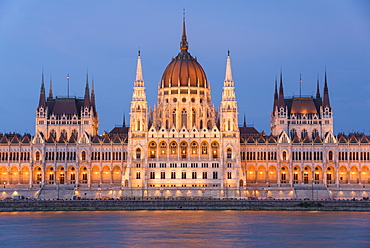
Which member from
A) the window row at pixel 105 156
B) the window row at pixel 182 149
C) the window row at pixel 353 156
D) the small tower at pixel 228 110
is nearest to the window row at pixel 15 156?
the window row at pixel 105 156

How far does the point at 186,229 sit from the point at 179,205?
116 feet

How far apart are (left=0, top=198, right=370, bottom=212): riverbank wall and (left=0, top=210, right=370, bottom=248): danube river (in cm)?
599

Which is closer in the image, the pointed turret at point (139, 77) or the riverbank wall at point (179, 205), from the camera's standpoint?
the riverbank wall at point (179, 205)

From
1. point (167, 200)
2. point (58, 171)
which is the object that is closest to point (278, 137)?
point (167, 200)

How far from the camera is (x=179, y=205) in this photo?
17050cm

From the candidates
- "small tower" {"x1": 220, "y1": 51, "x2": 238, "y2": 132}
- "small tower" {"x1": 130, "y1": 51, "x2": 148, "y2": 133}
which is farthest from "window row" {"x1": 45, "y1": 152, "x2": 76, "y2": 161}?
"small tower" {"x1": 220, "y1": 51, "x2": 238, "y2": 132}

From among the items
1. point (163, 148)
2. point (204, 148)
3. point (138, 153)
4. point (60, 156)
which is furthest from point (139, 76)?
point (60, 156)

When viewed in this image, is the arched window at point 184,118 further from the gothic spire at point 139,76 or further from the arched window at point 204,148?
the gothic spire at point 139,76

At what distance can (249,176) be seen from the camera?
649 feet

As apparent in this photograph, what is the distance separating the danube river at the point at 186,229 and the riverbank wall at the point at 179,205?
5.99 m

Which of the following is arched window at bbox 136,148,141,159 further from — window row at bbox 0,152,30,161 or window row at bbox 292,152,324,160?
window row at bbox 292,152,324,160

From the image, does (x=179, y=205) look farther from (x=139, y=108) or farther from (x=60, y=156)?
(x=60, y=156)

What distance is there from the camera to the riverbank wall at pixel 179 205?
166m

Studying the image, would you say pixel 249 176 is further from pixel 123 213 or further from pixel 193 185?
pixel 123 213
